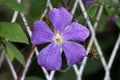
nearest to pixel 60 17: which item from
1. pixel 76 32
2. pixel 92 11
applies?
pixel 76 32

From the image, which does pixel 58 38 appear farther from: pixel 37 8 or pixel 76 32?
pixel 37 8

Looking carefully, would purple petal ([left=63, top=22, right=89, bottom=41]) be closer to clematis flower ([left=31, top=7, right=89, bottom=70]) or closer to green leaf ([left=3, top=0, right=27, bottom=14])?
clematis flower ([left=31, top=7, right=89, bottom=70])

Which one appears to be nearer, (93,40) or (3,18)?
(93,40)

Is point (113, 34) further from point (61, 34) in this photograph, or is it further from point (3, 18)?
point (61, 34)

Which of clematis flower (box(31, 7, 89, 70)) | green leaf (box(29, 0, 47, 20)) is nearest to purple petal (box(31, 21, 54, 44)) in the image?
clematis flower (box(31, 7, 89, 70))

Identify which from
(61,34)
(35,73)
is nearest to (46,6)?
(61,34)
